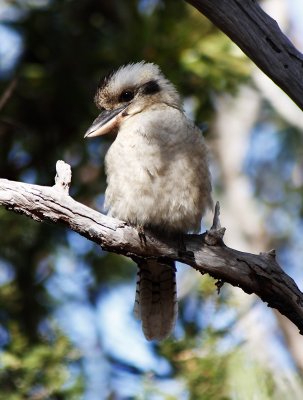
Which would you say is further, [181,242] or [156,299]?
[156,299]

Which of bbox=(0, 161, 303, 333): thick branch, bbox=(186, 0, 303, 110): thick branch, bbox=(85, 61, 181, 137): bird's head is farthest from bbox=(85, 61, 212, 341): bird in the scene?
bbox=(186, 0, 303, 110): thick branch

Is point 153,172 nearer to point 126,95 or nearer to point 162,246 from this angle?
point 162,246

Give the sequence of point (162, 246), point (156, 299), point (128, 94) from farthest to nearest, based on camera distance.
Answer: point (128, 94), point (156, 299), point (162, 246)

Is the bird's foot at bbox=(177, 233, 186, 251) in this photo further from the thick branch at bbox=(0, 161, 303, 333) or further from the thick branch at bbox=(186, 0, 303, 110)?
the thick branch at bbox=(186, 0, 303, 110)

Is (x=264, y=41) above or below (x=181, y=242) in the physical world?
above

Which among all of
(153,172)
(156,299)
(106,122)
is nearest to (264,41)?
(153,172)

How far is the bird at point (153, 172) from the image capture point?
367 centimetres

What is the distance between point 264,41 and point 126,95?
1.25m

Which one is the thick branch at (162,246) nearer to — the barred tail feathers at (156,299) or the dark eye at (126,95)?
the barred tail feathers at (156,299)

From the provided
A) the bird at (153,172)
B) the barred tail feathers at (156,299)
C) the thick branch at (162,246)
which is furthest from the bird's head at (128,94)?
the thick branch at (162,246)

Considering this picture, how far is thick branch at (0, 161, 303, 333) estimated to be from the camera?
3021mm

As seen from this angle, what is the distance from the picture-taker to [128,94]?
4227mm

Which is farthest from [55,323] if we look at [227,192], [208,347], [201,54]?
[227,192]

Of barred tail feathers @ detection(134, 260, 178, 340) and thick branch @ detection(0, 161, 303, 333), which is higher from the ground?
barred tail feathers @ detection(134, 260, 178, 340)
